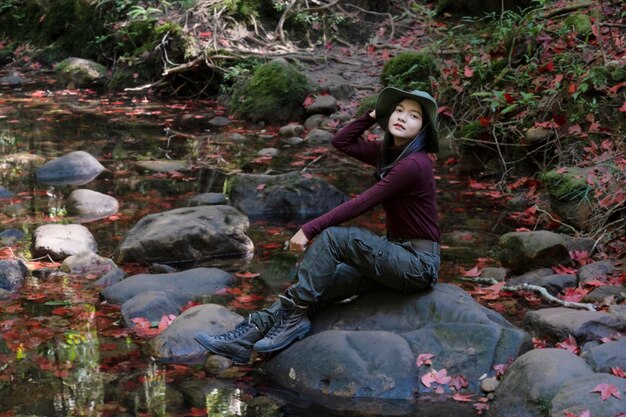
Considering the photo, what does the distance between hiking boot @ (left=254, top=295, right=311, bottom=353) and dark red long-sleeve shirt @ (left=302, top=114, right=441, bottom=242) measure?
46 cm

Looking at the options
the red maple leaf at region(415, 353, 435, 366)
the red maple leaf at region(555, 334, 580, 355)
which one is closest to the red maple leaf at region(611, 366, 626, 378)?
the red maple leaf at region(555, 334, 580, 355)

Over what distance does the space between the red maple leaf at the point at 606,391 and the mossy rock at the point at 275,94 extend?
8.37 m

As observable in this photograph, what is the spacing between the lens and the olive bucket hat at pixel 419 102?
4.49 metres

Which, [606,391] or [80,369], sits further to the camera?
[80,369]

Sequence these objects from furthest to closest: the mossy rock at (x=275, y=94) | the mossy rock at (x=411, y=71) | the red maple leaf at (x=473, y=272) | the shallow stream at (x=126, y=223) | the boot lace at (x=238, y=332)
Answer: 1. the mossy rock at (x=275, y=94)
2. the mossy rock at (x=411, y=71)
3. the red maple leaf at (x=473, y=272)
4. the boot lace at (x=238, y=332)
5. the shallow stream at (x=126, y=223)

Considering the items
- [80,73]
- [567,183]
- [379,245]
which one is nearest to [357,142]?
[379,245]

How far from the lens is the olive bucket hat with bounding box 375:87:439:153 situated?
4488 millimetres

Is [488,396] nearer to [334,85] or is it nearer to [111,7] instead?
[334,85]

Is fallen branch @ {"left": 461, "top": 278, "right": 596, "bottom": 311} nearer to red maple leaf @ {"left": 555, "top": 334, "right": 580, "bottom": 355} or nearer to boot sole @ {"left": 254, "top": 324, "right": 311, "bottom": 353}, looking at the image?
red maple leaf @ {"left": 555, "top": 334, "right": 580, "bottom": 355}

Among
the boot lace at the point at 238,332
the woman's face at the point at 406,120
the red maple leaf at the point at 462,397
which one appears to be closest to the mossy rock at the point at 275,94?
the woman's face at the point at 406,120

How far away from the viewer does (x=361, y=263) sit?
14.6ft

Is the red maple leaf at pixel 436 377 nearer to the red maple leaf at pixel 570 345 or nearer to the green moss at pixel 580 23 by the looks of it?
the red maple leaf at pixel 570 345

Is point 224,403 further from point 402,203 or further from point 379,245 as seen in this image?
point 402,203

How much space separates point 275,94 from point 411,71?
2219 mm
